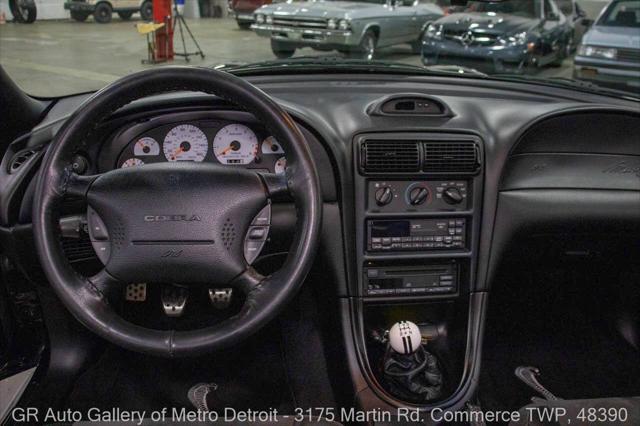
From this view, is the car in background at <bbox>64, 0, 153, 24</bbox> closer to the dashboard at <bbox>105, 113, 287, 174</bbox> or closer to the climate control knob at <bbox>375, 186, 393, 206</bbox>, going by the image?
the dashboard at <bbox>105, 113, 287, 174</bbox>

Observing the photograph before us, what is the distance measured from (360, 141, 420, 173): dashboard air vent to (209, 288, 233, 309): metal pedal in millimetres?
658

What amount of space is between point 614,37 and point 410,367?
22.4ft

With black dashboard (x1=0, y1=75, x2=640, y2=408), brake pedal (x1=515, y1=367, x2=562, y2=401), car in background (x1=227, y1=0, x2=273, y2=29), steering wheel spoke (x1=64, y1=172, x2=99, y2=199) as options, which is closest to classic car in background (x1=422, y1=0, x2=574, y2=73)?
black dashboard (x1=0, y1=75, x2=640, y2=408)

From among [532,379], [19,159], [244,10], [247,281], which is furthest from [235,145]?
[244,10]

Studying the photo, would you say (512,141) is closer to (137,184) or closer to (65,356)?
(137,184)

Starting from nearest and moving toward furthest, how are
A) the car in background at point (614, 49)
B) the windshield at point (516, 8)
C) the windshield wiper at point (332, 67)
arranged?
the windshield wiper at point (332, 67) < the car in background at point (614, 49) < the windshield at point (516, 8)

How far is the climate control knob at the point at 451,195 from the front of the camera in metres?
2.12

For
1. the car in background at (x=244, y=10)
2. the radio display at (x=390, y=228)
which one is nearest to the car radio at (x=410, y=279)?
the radio display at (x=390, y=228)

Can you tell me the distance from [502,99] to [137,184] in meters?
1.36

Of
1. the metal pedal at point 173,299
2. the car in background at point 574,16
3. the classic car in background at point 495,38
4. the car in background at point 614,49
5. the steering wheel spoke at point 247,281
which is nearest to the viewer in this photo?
the steering wheel spoke at point 247,281

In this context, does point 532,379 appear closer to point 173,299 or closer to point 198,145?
point 173,299

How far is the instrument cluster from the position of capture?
1984mm

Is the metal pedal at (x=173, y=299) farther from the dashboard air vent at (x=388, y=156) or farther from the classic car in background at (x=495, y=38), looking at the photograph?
the classic car in background at (x=495, y=38)

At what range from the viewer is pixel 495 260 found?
2270 millimetres
